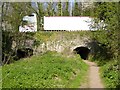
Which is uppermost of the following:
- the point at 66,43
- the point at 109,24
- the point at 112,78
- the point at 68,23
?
the point at 109,24

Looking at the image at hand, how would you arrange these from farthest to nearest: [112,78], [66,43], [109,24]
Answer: [66,43] → [109,24] → [112,78]

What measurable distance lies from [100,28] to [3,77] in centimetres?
1027

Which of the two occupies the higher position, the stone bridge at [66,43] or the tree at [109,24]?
the tree at [109,24]

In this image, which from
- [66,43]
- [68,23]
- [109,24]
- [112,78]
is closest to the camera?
[112,78]

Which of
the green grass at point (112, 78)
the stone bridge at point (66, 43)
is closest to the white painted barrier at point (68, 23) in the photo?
the stone bridge at point (66, 43)

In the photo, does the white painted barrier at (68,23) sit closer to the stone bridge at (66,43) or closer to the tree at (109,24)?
the stone bridge at (66,43)

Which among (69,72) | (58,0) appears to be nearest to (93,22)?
(69,72)

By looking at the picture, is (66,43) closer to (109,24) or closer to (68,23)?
(68,23)

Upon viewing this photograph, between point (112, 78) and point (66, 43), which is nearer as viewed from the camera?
point (112, 78)

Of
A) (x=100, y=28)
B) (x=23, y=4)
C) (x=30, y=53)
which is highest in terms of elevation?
(x=23, y=4)

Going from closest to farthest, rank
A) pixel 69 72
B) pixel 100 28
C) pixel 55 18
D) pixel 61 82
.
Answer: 1. pixel 61 82
2. pixel 69 72
3. pixel 100 28
4. pixel 55 18

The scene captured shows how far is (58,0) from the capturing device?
3866 centimetres

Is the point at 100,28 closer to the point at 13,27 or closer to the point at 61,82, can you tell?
the point at 13,27

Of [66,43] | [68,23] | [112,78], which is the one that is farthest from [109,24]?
[68,23]
